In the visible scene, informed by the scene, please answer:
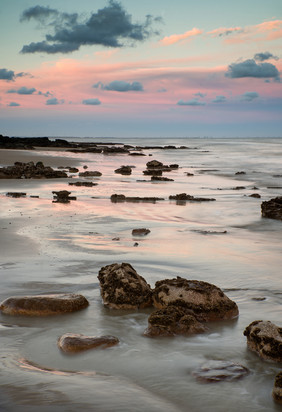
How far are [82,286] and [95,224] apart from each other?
356cm

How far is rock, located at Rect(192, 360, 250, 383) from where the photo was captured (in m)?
2.90

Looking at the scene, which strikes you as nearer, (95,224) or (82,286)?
(82,286)

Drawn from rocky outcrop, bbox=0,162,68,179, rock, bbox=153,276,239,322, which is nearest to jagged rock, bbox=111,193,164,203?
rocky outcrop, bbox=0,162,68,179

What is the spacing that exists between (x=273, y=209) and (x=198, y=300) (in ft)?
18.7

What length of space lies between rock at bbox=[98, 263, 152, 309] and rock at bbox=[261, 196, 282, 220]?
537cm

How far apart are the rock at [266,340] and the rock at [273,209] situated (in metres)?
5.93

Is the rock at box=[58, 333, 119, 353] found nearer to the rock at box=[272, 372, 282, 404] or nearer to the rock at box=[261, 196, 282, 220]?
the rock at box=[272, 372, 282, 404]

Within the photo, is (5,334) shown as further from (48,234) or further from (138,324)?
(48,234)

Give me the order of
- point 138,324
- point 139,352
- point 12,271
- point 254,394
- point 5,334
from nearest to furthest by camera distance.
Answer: point 254,394, point 139,352, point 5,334, point 138,324, point 12,271

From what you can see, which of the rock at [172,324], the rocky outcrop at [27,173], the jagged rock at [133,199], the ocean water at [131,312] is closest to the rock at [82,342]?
the ocean water at [131,312]

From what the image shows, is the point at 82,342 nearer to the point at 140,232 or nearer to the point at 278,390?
the point at 278,390

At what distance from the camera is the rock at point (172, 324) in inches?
139

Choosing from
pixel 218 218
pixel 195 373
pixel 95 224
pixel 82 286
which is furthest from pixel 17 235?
pixel 195 373

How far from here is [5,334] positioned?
11.5 feet
